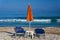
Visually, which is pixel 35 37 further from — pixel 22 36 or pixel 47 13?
pixel 47 13

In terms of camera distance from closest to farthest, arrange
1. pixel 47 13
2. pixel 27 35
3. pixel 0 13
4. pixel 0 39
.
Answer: pixel 0 39 → pixel 27 35 → pixel 0 13 → pixel 47 13

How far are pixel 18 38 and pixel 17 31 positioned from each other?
22.9 inches

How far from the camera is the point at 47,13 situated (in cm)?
3766

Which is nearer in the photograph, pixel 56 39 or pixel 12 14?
pixel 56 39

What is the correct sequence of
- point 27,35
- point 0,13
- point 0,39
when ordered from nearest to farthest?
point 0,39 → point 27,35 → point 0,13

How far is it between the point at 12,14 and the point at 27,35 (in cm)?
2691

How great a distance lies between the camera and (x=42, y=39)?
895 cm

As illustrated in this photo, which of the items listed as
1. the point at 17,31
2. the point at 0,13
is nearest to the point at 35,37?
the point at 17,31

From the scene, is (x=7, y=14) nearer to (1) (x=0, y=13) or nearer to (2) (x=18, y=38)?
(1) (x=0, y=13)

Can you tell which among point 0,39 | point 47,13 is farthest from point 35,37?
point 47,13

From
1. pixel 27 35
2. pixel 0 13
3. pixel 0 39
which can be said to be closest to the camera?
pixel 0 39

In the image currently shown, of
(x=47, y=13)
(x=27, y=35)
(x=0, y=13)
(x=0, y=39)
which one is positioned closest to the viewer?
(x=0, y=39)

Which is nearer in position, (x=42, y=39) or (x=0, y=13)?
(x=42, y=39)

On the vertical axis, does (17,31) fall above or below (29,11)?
below
